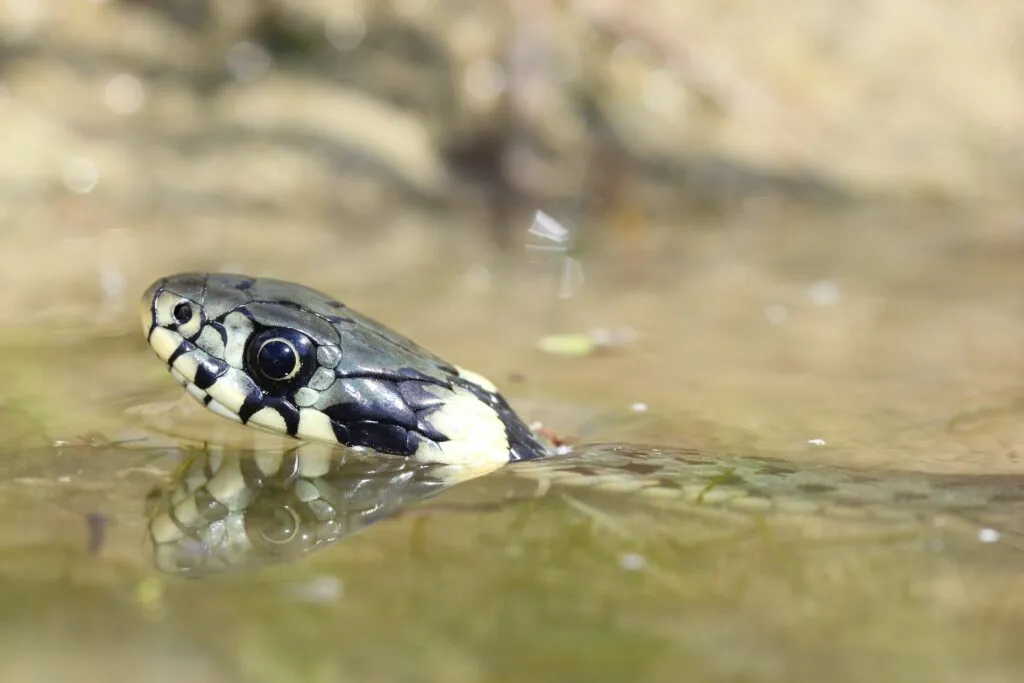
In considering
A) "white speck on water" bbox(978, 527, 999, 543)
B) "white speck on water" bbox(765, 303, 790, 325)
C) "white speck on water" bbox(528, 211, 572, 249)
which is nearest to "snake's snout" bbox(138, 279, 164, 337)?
"white speck on water" bbox(978, 527, 999, 543)

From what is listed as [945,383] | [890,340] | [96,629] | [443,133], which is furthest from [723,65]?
[96,629]

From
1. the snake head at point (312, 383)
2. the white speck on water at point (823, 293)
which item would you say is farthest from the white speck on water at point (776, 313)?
the snake head at point (312, 383)

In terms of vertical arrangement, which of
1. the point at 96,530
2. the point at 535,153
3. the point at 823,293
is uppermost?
the point at 535,153

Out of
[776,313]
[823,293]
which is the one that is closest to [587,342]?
[776,313]

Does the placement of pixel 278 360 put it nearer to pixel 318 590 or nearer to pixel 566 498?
pixel 566 498

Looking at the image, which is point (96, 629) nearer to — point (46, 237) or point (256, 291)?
point (256, 291)

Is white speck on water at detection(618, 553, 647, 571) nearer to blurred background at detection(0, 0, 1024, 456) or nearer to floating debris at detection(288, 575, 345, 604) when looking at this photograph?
floating debris at detection(288, 575, 345, 604)
